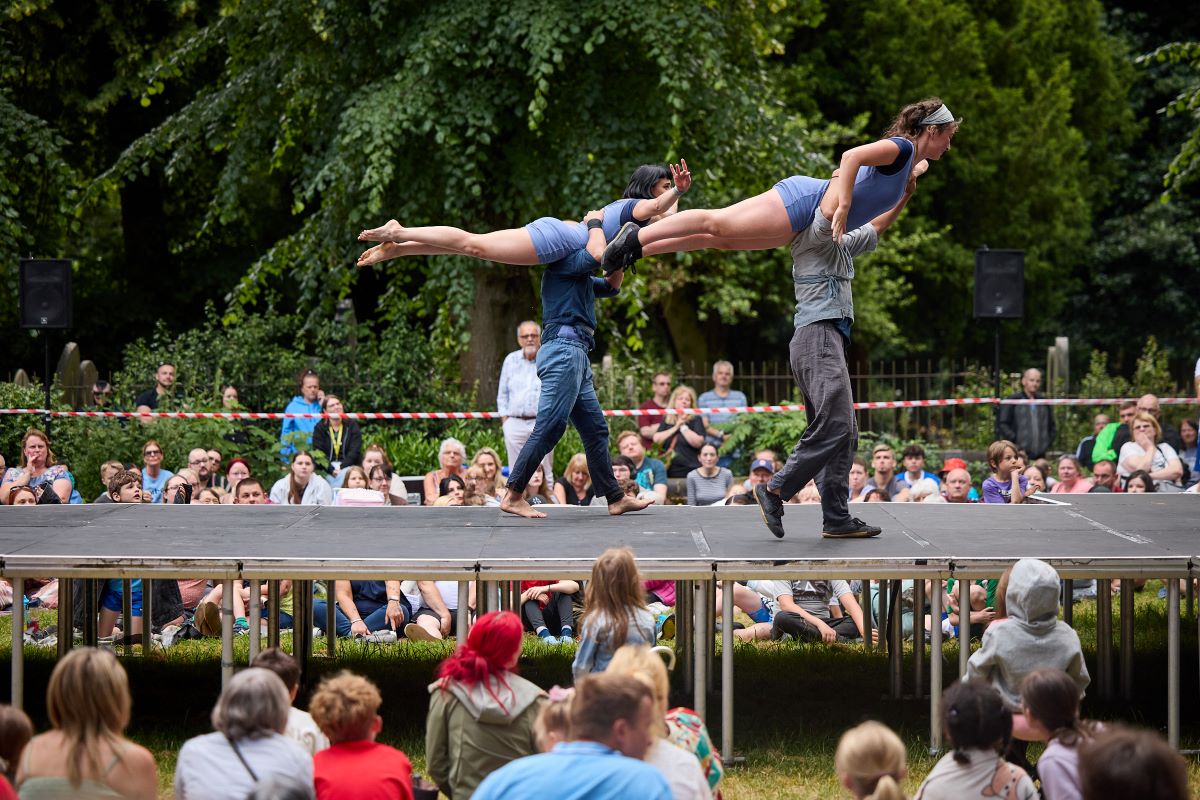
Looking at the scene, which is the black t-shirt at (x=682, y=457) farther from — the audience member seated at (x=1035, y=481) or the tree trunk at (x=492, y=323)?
the tree trunk at (x=492, y=323)

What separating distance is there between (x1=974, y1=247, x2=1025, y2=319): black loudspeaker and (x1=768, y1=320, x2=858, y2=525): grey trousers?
696 centimetres

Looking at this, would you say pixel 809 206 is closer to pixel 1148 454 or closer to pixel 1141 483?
pixel 1141 483

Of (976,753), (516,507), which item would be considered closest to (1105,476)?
(516,507)

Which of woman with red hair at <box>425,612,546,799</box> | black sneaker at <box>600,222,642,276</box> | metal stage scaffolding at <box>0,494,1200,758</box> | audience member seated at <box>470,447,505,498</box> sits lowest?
woman with red hair at <box>425,612,546,799</box>

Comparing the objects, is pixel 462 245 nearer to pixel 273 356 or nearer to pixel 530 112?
pixel 530 112

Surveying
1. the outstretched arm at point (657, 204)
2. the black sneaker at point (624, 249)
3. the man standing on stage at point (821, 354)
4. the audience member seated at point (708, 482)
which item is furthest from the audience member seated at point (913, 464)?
the black sneaker at point (624, 249)

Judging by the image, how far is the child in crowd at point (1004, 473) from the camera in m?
9.56

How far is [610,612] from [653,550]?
130cm

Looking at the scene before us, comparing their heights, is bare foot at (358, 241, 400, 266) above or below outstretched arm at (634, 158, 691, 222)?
below

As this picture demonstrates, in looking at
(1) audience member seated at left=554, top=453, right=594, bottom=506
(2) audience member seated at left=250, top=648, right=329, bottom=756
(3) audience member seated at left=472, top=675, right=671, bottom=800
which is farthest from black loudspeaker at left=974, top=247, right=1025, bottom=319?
(3) audience member seated at left=472, top=675, right=671, bottom=800

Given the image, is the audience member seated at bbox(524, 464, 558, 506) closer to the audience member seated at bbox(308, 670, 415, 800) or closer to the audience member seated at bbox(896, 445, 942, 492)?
the audience member seated at bbox(896, 445, 942, 492)

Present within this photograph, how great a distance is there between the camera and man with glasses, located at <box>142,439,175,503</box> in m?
10.8

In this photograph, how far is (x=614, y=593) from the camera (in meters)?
4.98

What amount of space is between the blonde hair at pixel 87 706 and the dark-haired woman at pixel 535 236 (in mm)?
3189
